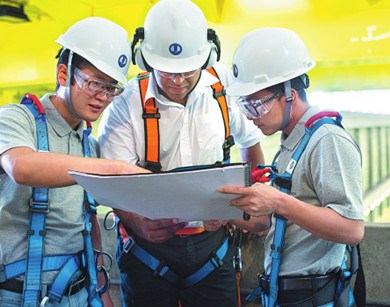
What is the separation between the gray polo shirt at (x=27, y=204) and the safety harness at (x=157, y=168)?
0.39m

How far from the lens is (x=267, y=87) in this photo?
190cm

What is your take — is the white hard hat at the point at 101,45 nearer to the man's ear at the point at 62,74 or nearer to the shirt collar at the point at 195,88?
the man's ear at the point at 62,74

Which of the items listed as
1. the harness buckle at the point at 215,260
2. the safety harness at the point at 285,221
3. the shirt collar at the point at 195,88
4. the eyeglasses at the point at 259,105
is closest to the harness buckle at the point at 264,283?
the safety harness at the point at 285,221

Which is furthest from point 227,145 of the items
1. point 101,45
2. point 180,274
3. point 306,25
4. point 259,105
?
point 306,25

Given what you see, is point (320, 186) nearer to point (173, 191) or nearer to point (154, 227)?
point (173, 191)

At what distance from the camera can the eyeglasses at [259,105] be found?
6.24ft

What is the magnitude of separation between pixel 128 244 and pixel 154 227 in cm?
32

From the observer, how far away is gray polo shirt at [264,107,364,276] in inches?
64.7

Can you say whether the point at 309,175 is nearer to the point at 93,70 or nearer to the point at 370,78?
the point at 93,70

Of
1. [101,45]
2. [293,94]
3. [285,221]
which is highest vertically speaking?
[101,45]

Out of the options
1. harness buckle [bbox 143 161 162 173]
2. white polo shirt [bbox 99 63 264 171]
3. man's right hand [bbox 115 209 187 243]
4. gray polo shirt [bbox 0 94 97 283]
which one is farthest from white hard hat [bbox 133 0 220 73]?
man's right hand [bbox 115 209 187 243]

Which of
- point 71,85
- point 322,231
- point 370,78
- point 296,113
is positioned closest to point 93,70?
point 71,85

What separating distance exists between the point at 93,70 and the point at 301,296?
1120 millimetres

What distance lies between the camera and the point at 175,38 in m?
2.21
